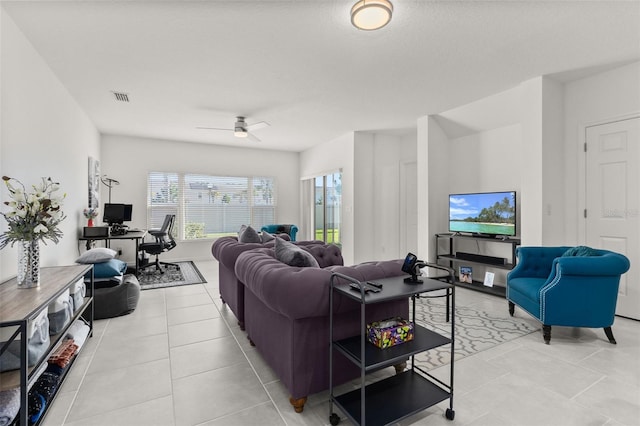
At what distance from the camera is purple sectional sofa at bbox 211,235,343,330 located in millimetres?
2996

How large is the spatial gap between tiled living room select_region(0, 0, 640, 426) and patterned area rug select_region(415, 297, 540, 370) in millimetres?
64

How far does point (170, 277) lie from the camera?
5.27m

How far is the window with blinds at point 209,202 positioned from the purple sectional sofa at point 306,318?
5.52 m

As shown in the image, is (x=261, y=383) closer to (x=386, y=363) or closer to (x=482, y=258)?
(x=386, y=363)

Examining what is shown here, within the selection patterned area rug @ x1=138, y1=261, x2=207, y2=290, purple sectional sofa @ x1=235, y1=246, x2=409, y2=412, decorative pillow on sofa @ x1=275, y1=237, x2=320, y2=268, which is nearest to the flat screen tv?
purple sectional sofa @ x1=235, y1=246, x2=409, y2=412

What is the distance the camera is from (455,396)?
1975 millimetres

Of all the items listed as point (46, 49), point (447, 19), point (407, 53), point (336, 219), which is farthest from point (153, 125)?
point (447, 19)

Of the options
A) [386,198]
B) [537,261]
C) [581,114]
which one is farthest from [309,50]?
A: [386,198]

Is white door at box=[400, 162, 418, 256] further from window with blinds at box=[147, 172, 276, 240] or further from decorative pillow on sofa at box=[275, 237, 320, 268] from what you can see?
decorative pillow on sofa at box=[275, 237, 320, 268]

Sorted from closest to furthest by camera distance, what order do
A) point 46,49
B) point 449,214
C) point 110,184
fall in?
point 46,49, point 449,214, point 110,184

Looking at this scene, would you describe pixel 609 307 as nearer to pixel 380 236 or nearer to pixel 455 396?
pixel 455 396

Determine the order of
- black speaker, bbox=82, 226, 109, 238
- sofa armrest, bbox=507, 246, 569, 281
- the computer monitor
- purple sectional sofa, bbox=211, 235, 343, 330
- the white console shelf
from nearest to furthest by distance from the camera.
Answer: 1. the white console shelf
2. purple sectional sofa, bbox=211, 235, 343, 330
3. sofa armrest, bbox=507, 246, 569, 281
4. black speaker, bbox=82, 226, 109, 238
5. the computer monitor

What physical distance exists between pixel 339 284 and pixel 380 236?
483 centimetres

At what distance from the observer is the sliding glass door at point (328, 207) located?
673cm
